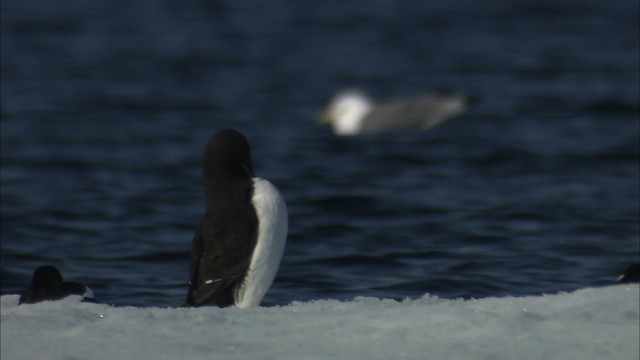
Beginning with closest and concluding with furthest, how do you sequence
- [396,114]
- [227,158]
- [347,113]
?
[227,158]
[396,114]
[347,113]

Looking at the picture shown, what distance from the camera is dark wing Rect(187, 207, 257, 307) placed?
781 centimetres

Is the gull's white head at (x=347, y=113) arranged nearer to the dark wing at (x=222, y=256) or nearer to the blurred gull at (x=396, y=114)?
Answer: the blurred gull at (x=396, y=114)

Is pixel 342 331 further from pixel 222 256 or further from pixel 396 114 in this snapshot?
pixel 396 114

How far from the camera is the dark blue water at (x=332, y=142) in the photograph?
34.3 ft

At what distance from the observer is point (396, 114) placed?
1634 centimetres

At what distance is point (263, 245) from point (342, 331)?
1.37 meters

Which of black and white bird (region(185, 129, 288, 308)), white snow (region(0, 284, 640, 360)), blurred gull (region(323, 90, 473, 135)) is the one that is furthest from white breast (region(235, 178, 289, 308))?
blurred gull (region(323, 90, 473, 135))

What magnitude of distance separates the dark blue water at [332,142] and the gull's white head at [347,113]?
7.7 inches

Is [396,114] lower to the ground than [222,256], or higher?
higher

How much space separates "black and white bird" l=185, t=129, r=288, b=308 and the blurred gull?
26.6 feet

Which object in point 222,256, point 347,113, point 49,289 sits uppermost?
point 347,113

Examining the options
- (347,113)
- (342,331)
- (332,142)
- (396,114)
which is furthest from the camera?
(347,113)

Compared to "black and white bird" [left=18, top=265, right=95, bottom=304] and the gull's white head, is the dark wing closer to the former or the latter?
"black and white bird" [left=18, top=265, right=95, bottom=304]

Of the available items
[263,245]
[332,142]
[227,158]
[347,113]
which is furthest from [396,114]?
[263,245]
